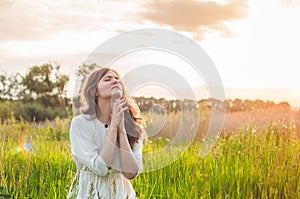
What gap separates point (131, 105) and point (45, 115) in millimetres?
12974

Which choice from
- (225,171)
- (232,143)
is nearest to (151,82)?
(225,171)

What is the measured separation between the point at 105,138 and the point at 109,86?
34cm

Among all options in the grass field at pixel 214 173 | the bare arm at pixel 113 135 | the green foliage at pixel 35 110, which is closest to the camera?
the bare arm at pixel 113 135

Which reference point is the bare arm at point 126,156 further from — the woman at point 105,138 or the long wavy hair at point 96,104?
the long wavy hair at point 96,104

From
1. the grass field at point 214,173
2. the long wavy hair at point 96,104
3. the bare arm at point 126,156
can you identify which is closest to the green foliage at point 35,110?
A: the grass field at point 214,173

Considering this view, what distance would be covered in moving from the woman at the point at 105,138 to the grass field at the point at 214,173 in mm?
467

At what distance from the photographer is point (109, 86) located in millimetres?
3045

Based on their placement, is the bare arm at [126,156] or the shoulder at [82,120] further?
the shoulder at [82,120]

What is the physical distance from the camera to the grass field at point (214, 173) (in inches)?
156

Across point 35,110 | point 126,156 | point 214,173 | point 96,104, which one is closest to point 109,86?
point 96,104

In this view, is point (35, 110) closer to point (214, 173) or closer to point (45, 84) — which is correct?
point (45, 84)

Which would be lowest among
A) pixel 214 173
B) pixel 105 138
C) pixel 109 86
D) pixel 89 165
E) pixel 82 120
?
pixel 214 173

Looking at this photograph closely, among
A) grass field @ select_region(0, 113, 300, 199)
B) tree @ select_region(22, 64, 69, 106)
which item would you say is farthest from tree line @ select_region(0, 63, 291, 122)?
grass field @ select_region(0, 113, 300, 199)

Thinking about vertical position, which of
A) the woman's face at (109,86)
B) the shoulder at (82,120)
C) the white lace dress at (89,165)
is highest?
the woman's face at (109,86)
